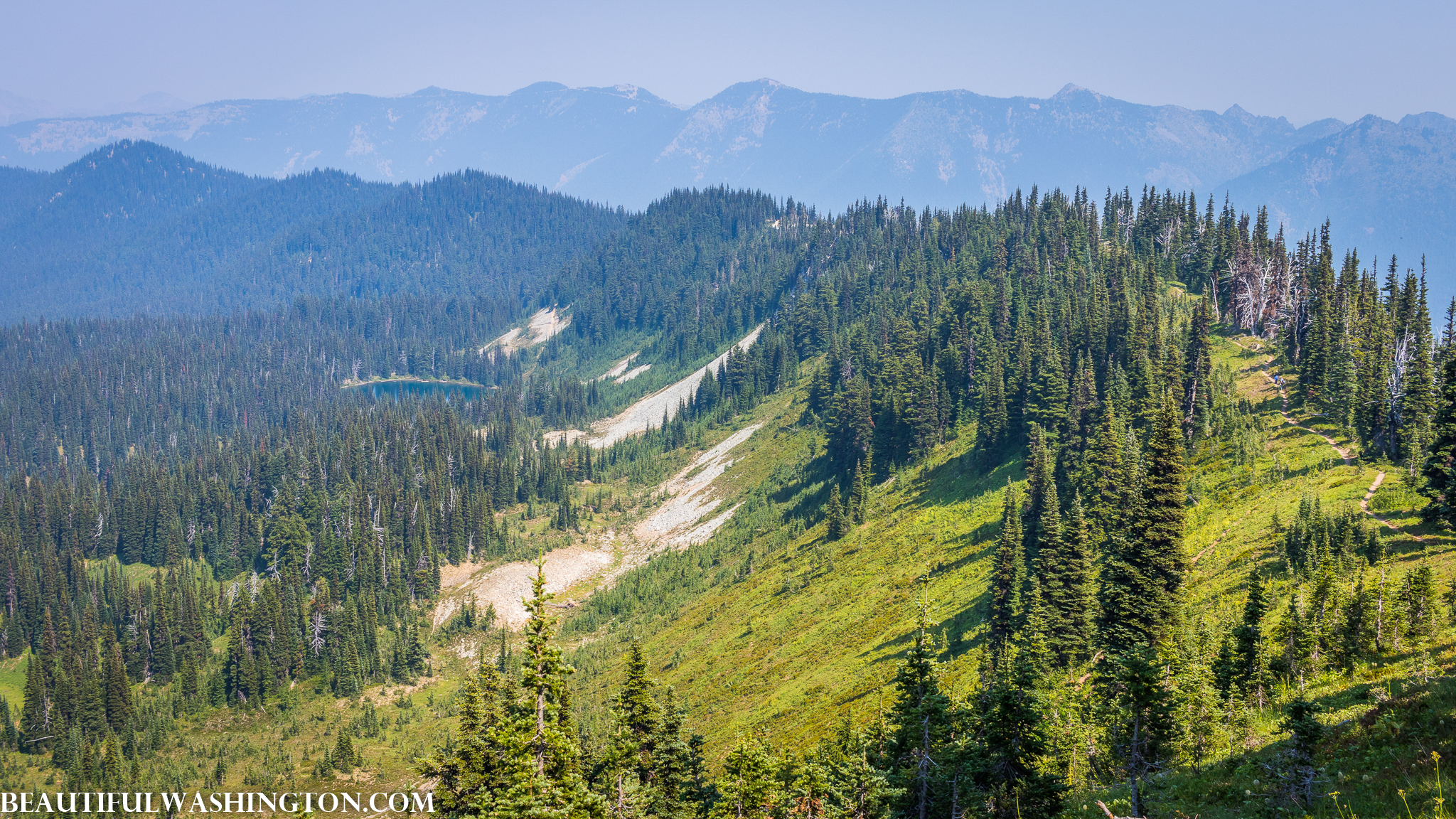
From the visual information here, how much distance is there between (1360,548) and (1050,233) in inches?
5560

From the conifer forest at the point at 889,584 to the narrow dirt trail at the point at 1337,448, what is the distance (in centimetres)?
61

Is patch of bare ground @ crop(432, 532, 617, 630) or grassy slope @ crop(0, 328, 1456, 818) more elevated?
grassy slope @ crop(0, 328, 1456, 818)

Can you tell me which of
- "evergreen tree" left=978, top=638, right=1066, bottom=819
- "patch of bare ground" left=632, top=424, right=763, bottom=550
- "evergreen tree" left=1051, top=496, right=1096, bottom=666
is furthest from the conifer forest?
"patch of bare ground" left=632, top=424, right=763, bottom=550

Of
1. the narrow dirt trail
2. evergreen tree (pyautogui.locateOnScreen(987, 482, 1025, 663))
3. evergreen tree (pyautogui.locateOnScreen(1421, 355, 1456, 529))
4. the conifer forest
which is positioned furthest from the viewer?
evergreen tree (pyautogui.locateOnScreen(987, 482, 1025, 663))

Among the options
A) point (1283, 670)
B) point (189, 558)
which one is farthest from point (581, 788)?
point (189, 558)

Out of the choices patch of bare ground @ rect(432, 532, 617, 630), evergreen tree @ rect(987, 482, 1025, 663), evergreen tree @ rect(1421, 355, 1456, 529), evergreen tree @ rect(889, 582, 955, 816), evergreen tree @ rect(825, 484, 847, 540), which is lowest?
patch of bare ground @ rect(432, 532, 617, 630)

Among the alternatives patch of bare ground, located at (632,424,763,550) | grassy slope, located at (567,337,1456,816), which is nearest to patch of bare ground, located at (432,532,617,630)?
patch of bare ground, located at (632,424,763,550)

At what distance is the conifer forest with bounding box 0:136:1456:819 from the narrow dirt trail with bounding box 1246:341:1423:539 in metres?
0.61

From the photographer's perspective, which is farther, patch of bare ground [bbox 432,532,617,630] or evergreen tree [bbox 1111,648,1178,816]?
patch of bare ground [bbox 432,532,617,630]

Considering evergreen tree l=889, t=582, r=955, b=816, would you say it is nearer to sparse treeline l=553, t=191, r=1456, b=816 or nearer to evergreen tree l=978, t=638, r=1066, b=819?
sparse treeline l=553, t=191, r=1456, b=816

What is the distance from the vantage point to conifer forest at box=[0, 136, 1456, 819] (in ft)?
105

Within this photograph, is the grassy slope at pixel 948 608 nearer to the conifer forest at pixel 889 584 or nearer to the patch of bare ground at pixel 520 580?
the conifer forest at pixel 889 584

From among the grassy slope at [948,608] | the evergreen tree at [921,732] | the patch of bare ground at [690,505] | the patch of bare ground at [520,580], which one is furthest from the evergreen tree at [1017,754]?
the patch of bare ground at [690,505]

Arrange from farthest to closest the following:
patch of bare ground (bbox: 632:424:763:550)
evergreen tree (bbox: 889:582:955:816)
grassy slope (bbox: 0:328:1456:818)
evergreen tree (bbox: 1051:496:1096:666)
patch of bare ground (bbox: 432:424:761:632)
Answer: patch of bare ground (bbox: 632:424:763:550), patch of bare ground (bbox: 432:424:761:632), evergreen tree (bbox: 1051:496:1096:666), evergreen tree (bbox: 889:582:955:816), grassy slope (bbox: 0:328:1456:818)
